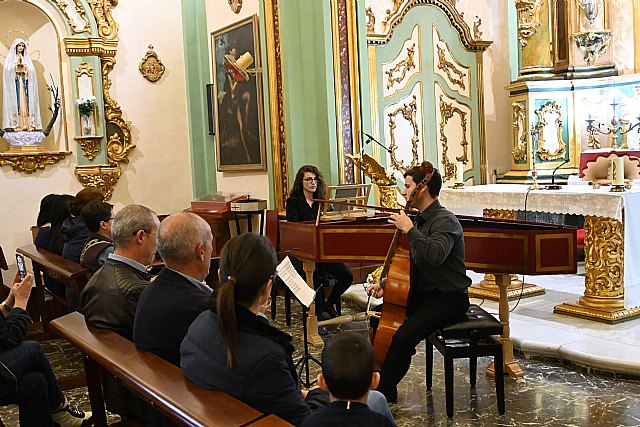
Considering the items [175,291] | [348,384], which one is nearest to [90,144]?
[175,291]

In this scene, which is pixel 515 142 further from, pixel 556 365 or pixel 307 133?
pixel 556 365

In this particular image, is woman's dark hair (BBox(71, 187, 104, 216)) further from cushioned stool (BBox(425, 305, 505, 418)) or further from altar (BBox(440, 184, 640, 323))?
altar (BBox(440, 184, 640, 323))

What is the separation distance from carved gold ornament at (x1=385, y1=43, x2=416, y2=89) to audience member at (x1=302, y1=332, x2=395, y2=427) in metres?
7.31

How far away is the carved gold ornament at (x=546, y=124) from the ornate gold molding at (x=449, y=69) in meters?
1.31

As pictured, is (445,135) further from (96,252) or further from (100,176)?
(96,252)

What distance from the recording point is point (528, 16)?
897cm

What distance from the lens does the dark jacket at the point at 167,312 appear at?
8.90 feet

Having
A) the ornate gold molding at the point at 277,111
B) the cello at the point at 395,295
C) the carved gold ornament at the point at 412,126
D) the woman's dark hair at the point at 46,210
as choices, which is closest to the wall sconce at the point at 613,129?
the carved gold ornament at the point at 412,126

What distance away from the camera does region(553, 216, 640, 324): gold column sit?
5.64m

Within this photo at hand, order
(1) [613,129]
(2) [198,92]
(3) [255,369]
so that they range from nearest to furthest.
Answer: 1. (3) [255,369]
2. (1) [613,129]
3. (2) [198,92]

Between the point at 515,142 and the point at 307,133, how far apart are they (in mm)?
2930

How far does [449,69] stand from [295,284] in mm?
7067

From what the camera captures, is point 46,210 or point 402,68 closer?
point 46,210

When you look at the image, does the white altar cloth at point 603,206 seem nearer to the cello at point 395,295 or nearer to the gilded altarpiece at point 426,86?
the cello at point 395,295
